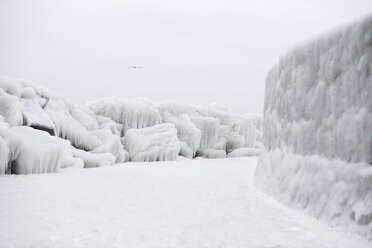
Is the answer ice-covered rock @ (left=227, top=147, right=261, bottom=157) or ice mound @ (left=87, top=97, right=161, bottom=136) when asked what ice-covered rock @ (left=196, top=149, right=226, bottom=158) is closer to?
ice-covered rock @ (left=227, top=147, right=261, bottom=157)

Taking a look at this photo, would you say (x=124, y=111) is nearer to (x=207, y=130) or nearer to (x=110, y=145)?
(x=110, y=145)

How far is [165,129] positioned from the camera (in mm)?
12828

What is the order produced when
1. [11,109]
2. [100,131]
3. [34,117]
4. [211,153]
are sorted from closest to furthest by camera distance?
1. [11,109]
2. [34,117]
3. [100,131]
4. [211,153]

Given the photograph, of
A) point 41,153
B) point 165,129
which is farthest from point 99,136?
point 41,153

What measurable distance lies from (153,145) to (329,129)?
9.87 metres

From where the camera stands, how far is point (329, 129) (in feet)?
8.98

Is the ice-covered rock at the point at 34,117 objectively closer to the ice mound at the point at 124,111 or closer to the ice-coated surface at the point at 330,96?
the ice mound at the point at 124,111

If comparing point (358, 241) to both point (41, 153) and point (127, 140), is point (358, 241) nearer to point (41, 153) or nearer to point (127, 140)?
point (41, 153)

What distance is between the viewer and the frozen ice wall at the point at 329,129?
2.28m

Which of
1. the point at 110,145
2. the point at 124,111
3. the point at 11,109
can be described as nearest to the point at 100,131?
the point at 110,145

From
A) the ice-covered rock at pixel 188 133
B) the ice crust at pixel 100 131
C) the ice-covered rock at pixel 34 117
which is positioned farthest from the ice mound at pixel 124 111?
the ice-covered rock at pixel 34 117

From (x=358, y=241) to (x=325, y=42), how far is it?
167 cm

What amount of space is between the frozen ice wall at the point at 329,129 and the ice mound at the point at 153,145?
8.51m

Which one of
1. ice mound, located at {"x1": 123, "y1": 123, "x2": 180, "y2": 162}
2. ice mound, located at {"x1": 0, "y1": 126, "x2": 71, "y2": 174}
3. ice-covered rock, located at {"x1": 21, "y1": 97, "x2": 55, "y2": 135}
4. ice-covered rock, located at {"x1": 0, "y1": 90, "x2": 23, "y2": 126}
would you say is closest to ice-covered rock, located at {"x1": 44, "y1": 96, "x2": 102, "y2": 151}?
ice-covered rock, located at {"x1": 21, "y1": 97, "x2": 55, "y2": 135}
